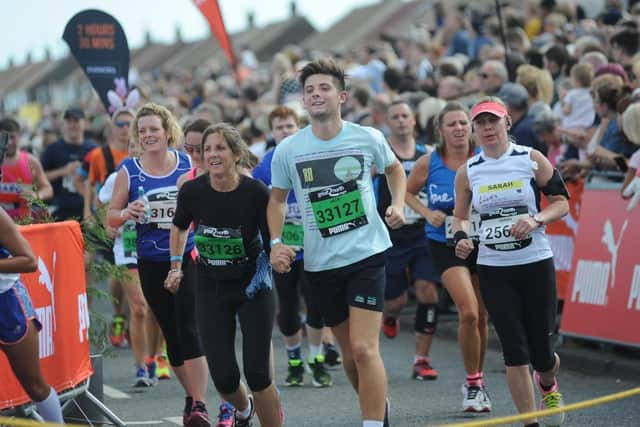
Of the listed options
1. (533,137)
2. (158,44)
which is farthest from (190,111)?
(158,44)

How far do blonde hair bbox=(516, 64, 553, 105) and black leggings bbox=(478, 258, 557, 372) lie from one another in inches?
246

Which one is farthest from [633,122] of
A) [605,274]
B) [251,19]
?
[251,19]

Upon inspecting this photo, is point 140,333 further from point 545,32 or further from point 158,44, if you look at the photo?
point 158,44

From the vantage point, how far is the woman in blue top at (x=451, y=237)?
896 centimetres

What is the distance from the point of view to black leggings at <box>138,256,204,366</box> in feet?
28.0

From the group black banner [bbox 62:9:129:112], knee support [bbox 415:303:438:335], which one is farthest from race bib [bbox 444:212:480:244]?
black banner [bbox 62:9:129:112]

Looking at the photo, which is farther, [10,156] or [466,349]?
[10,156]

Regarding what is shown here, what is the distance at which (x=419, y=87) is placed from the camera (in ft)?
56.4

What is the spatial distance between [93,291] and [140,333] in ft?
4.98

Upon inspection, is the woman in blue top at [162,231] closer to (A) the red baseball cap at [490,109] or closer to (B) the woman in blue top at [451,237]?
(B) the woman in blue top at [451,237]

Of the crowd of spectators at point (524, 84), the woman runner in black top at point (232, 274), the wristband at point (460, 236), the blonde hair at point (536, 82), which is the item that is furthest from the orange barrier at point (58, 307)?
the blonde hair at point (536, 82)

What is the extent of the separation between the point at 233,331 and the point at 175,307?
1121mm

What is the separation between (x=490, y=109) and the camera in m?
7.51

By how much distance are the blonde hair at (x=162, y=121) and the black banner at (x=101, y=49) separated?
321 cm
